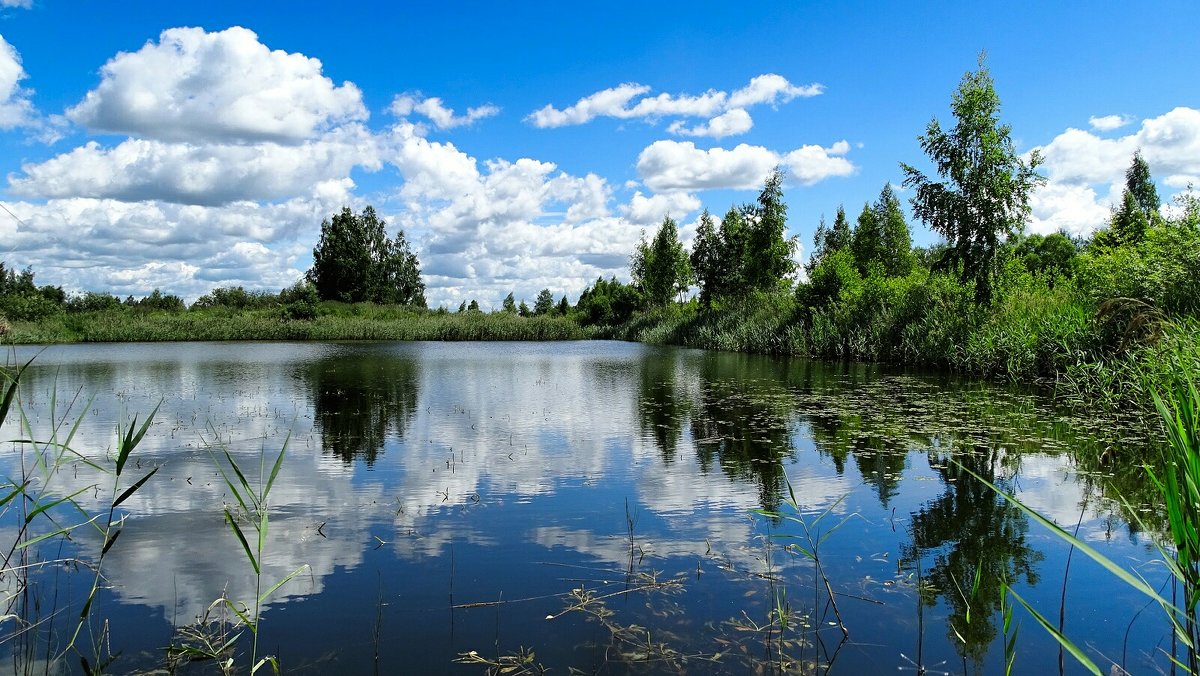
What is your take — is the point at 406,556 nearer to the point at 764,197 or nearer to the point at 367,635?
the point at 367,635

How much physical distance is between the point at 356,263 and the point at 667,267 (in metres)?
34.2

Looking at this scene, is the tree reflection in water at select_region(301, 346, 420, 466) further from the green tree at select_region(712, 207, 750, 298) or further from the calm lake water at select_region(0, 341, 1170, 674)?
the green tree at select_region(712, 207, 750, 298)

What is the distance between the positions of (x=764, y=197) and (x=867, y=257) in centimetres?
1689

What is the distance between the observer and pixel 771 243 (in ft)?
127

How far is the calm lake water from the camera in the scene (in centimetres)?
391

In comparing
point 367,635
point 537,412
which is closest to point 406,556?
point 367,635

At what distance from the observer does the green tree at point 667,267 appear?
52.9m

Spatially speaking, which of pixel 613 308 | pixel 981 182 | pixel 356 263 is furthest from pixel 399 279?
pixel 981 182

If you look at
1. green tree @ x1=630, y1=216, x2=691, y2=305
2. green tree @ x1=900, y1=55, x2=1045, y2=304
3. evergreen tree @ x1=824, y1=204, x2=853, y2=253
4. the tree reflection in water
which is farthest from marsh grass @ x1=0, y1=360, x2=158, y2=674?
evergreen tree @ x1=824, y1=204, x2=853, y2=253

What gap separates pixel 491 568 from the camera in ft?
16.5

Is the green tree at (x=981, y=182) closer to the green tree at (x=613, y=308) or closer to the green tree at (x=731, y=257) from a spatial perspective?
the green tree at (x=731, y=257)

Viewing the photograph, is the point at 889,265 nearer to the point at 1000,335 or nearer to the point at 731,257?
the point at 731,257

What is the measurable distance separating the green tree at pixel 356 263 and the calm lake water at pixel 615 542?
59.3 m

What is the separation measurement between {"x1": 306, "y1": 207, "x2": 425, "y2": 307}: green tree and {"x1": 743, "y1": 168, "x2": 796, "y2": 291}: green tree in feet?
144
